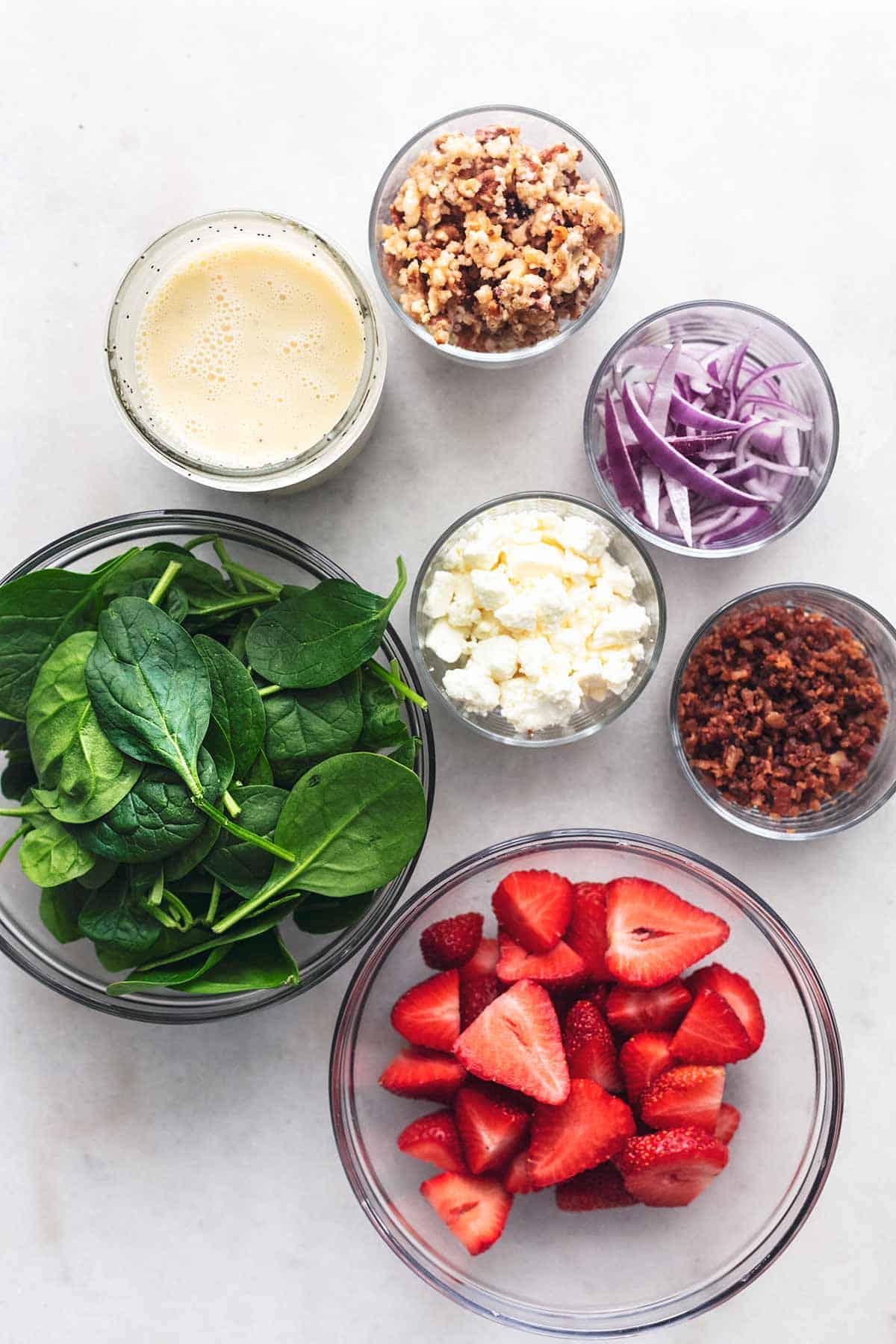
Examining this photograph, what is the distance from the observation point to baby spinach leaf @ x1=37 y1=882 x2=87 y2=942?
1.24 m

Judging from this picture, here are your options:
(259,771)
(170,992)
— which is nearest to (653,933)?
(259,771)

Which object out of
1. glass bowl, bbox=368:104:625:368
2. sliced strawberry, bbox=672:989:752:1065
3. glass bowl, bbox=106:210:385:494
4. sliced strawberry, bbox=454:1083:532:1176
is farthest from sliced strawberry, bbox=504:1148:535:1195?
glass bowl, bbox=368:104:625:368

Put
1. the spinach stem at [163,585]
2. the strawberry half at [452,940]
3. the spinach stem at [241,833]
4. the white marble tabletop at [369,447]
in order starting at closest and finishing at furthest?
the spinach stem at [241,833], the spinach stem at [163,585], the strawberry half at [452,940], the white marble tabletop at [369,447]

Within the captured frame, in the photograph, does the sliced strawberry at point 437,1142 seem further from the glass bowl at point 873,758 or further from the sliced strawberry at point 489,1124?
the glass bowl at point 873,758

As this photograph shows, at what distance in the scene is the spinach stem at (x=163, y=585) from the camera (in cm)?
119

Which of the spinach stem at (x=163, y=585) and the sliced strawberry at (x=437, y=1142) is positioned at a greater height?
the spinach stem at (x=163, y=585)

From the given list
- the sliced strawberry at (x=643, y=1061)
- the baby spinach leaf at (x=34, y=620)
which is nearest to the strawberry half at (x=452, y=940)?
the sliced strawberry at (x=643, y=1061)

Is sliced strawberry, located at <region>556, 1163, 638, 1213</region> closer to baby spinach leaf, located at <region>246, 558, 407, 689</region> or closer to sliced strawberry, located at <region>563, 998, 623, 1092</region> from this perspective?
sliced strawberry, located at <region>563, 998, 623, 1092</region>

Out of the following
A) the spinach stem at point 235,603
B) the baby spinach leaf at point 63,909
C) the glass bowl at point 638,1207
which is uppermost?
the spinach stem at point 235,603

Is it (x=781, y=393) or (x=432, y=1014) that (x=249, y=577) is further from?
(x=781, y=393)

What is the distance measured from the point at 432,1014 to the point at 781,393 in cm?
96

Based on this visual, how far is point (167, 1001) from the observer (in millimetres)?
1337

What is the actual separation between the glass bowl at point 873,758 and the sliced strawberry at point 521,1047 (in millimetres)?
373

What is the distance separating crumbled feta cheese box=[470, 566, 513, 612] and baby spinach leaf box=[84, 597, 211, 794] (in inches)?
Answer: 13.8
